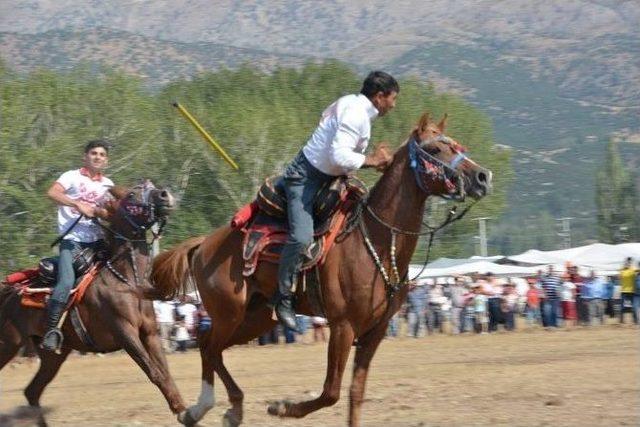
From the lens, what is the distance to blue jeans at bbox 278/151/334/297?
9977mm

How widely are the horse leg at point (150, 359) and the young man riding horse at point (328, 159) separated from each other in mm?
1699

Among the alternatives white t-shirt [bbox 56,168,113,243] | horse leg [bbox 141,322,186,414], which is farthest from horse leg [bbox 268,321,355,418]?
white t-shirt [bbox 56,168,113,243]

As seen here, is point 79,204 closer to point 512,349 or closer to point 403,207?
point 403,207

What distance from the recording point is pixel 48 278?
12.5 metres

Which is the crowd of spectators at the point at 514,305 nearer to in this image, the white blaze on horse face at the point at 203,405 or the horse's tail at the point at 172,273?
the horse's tail at the point at 172,273

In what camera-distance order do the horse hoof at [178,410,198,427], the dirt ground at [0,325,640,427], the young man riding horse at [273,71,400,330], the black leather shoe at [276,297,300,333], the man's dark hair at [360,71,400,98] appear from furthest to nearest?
the dirt ground at [0,325,640,427]
the horse hoof at [178,410,198,427]
the black leather shoe at [276,297,300,333]
the man's dark hair at [360,71,400,98]
the young man riding horse at [273,71,400,330]

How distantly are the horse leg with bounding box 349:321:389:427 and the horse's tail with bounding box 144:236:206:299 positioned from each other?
2.02 meters

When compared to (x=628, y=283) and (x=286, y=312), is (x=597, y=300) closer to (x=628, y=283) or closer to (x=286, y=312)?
(x=628, y=283)

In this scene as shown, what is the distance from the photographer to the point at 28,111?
1829 inches

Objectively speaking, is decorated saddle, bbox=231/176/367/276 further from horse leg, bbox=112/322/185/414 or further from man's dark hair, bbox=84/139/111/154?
man's dark hair, bbox=84/139/111/154

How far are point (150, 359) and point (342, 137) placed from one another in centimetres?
331

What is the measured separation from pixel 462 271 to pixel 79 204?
29.7 m

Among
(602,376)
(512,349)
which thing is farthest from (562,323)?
(602,376)

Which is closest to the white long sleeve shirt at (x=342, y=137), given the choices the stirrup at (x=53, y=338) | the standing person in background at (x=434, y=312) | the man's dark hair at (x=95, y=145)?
the man's dark hair at (x=95, y=145)
